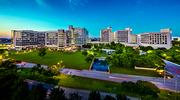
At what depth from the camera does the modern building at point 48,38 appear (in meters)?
74.4

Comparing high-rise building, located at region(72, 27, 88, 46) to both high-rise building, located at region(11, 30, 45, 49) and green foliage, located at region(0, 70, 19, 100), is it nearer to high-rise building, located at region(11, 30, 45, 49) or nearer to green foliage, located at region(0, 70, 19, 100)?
high-rise building, located at region(11, 30, 45, 49)

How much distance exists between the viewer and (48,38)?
299ft

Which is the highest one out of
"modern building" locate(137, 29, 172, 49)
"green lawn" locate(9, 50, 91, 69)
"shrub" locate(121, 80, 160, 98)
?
"modern building" locate(137, 29, 172, 49)

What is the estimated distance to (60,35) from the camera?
285 feet

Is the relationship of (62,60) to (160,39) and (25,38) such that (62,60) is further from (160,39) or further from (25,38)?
(160,39)

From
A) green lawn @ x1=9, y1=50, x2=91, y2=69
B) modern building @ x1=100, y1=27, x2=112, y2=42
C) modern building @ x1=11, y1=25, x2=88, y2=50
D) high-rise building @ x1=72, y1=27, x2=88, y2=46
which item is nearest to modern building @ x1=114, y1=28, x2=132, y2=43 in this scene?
modern building @ x1=100, y1=27, x2=112, y2=42

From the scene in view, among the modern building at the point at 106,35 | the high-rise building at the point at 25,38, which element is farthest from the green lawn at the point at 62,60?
the modern building at the point at 106,35

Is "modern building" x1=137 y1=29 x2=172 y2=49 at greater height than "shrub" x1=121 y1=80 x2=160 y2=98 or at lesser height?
greater

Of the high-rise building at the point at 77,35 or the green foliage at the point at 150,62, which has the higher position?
Result: the high-rise building at the point at 77,35

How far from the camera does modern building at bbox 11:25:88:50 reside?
244ft

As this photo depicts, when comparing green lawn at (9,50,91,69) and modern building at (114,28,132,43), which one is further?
modern building at (114,28,132,43)

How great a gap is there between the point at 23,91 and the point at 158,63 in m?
34.5

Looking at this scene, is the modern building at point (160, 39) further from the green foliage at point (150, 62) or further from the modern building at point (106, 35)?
the modern building at point (106, 35)

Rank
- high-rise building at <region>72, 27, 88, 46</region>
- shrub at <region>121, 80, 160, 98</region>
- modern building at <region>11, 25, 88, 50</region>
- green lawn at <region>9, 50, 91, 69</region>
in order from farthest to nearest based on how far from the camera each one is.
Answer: high-rise building at <region>72, 27, 88, 46</region>, modern building at <region>11, 25, 88, 50</region>, green lawn at <region>9, 50, 91, 69</region>, shrub at <region>121, 80, 160, 98</region>
